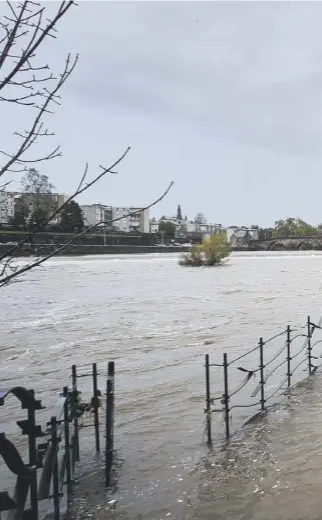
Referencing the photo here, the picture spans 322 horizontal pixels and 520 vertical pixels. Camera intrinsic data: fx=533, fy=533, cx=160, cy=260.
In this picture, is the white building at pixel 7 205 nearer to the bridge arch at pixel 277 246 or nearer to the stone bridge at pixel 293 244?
the stone bridge at pixel 293 244

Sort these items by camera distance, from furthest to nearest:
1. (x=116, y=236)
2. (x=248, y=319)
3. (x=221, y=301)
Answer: (x=116, y=236) → (x=221, y=301) → (x=248, y=319)

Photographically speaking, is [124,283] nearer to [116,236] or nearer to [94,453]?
[94,453]

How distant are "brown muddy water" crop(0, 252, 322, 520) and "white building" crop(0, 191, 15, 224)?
26.8 inches

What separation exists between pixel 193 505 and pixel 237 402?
14.6 ft

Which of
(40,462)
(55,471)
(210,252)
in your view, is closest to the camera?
(40,462)

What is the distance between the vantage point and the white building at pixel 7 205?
3971mm

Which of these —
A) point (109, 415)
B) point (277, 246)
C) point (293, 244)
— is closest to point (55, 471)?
point (109, 415)

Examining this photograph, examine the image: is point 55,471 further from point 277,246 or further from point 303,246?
point 303,246

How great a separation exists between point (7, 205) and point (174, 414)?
6.39 metres

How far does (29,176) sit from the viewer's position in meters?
3.91

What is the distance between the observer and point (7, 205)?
14.4ft

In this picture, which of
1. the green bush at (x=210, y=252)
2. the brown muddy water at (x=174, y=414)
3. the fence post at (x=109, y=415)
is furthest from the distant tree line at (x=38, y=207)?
the green bush at (x=210, y=252)

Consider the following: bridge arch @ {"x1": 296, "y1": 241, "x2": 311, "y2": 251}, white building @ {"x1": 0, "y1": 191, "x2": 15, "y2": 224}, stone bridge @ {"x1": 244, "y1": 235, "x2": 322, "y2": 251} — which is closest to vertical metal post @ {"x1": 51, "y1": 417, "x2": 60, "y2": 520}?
white building @ {"x1": 0, "y1": 191, "x2": 15, "y2": 224}

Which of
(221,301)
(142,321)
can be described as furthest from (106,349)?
(221,301)
